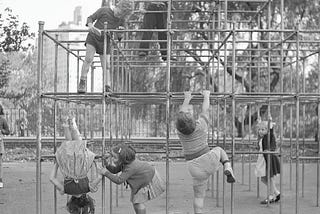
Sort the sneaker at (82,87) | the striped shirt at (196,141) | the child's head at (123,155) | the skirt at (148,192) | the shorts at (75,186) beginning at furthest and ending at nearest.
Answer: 1. the sneaker at (82,87)
2. the striped shirt at (196,141)
3. the skirt at (148,192)
4. the child's head at (123,155)
5. the shorts at (75,186)

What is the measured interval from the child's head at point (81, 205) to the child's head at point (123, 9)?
2528mm

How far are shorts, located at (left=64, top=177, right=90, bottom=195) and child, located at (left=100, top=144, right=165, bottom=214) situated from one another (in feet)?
0.78

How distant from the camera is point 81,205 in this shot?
5.84m

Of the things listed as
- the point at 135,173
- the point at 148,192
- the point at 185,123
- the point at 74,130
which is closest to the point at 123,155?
the point at 135,173

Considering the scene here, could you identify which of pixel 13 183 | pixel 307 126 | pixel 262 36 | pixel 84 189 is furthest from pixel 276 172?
pixel 307 126

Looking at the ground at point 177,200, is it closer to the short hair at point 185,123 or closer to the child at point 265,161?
the child at point 265,161

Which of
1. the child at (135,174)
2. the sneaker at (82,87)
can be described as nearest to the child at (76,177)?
the child at (135,174)

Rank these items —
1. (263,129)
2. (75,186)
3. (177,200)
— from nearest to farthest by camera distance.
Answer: (75,186) < (263,129) < (177,200)

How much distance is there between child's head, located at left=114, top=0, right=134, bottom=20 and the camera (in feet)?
23.2

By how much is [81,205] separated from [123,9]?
267cm

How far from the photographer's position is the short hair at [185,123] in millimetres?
6012

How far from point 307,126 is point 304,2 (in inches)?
218

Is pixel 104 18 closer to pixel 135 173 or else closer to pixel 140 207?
pixel 135 173

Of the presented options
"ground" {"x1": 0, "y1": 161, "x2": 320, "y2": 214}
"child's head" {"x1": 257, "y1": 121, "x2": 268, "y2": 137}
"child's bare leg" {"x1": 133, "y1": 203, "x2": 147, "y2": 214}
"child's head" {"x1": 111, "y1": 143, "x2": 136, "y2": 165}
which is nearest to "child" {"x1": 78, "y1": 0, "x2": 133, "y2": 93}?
"child's head" {"x1": 111, "y1": 143, "x2": 136, "y2": 165}
